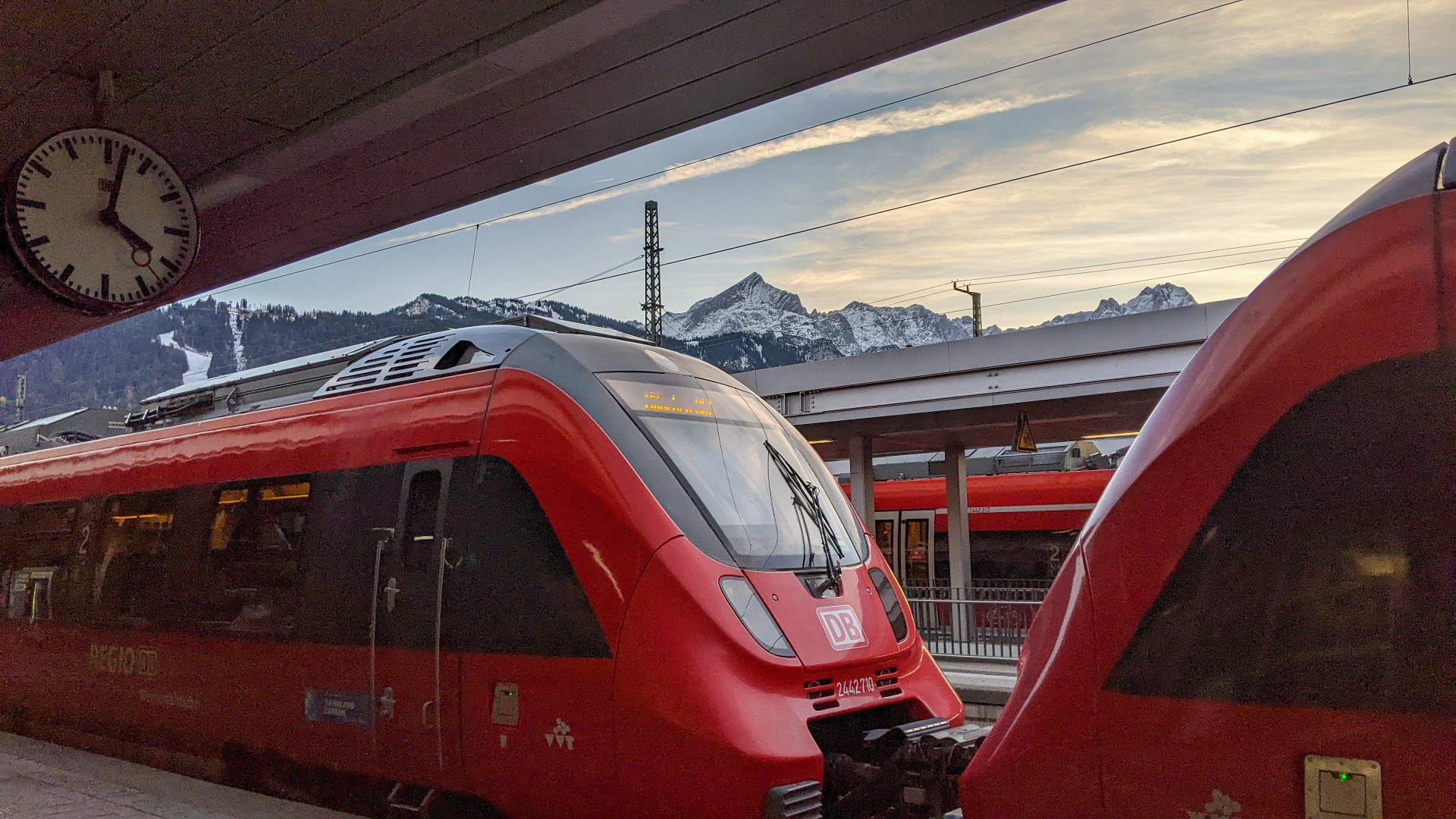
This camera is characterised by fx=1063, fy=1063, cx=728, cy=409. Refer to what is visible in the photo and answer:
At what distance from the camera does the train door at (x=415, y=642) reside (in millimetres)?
6551

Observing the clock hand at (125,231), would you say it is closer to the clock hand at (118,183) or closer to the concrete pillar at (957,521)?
the clock hand at (118,183)

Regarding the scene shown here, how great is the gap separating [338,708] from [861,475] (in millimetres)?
17315

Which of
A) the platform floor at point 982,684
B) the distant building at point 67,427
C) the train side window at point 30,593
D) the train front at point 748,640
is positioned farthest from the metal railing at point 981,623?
the distant building at point 67,427

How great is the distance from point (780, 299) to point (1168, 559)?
174 m

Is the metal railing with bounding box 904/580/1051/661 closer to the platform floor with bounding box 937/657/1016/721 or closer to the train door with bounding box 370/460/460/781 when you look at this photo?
the platform floor with bounding box 937/657/1016/721

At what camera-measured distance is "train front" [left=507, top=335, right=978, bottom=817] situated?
5348 mm

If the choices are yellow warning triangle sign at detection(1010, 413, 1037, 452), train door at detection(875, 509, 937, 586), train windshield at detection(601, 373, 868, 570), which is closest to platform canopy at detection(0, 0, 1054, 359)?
train windshield at detection(601, 373, 868, 570)

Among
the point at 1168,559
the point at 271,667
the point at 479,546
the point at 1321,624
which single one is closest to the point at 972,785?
the point at 1168,559

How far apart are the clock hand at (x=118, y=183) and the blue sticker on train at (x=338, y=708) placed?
338 centimetres

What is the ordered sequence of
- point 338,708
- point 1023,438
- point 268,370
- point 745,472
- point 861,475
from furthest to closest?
point 861,475
point 1023,438
point 268,370
point 338,708
point 745,472

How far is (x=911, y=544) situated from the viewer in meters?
25.2

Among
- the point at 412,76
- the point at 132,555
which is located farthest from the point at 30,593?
the point at 412,76

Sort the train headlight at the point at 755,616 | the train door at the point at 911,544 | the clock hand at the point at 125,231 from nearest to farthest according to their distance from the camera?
the train headlight at the point at 755,616
the clock hand at the point at 125,231
the train door at the point at 911,544

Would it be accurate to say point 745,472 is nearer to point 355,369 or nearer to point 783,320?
point 355,369
